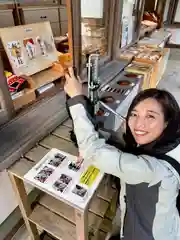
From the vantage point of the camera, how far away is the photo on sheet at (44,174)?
0.74 m

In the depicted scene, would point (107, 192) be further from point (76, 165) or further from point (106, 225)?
point (76, 165)

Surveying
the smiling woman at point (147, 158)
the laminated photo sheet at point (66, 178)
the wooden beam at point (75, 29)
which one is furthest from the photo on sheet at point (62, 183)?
the wooden beam at point (75, 29)

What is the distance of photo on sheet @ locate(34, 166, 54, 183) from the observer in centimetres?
74

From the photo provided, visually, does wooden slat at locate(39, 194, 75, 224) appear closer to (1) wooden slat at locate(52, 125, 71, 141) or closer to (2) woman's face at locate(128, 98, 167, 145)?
(1) wooden slat at locate(52, 125, 71, 141)

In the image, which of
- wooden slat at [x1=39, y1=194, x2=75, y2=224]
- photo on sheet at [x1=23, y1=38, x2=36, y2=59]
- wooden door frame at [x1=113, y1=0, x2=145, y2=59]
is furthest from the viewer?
wooden door frame at [x1=113, y1=0, x2=145, y2=59]

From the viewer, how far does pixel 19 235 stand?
121cm

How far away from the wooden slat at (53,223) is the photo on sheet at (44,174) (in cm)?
33

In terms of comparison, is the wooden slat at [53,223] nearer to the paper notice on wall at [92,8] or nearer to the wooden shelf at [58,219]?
the wooden shelf at [58,219]

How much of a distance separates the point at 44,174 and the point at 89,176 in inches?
7.2

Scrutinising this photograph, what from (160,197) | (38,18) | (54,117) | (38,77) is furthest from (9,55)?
(38,18)

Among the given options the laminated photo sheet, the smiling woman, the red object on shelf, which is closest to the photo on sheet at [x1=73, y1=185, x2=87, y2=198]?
the laminated photo sheet

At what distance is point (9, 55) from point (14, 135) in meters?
0.59

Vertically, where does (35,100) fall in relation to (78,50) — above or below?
below

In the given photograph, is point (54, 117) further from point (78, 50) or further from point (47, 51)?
point (47, 51)
